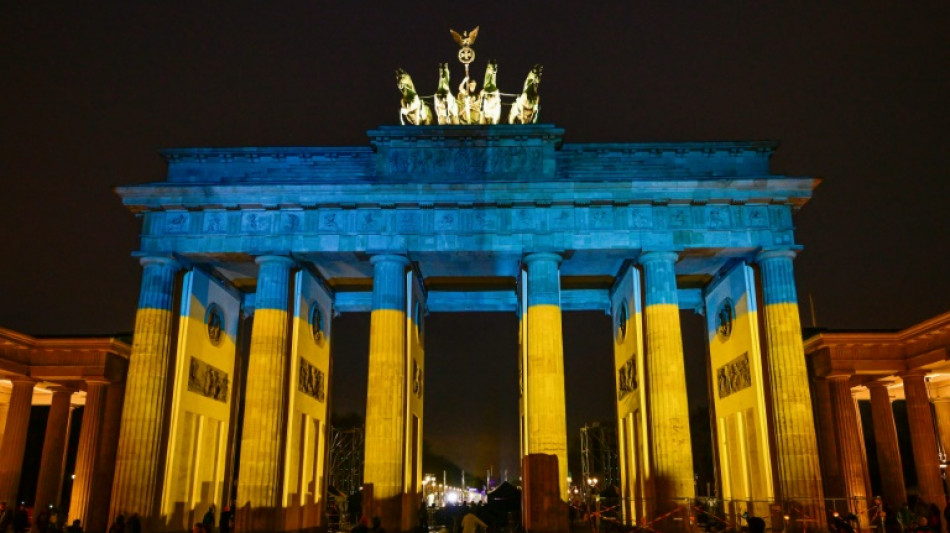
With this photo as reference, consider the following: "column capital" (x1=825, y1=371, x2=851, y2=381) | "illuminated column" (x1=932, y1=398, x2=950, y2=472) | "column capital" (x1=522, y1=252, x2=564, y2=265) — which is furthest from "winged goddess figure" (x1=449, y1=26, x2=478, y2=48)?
"illuminated column" (x1=932, y1=398, x2=950, y2=472)

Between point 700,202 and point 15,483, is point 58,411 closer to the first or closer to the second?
point 15,483

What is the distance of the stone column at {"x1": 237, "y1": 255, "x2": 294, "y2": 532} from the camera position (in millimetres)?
27859

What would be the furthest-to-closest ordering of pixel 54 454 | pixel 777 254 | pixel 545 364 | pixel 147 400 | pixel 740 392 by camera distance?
1. pixel 54 454
2. pixel 740 392
3. pixel 777 254
4. pixel 545 364
5. pixel 147 400

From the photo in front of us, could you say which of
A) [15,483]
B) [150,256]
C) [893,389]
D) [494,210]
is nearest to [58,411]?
[15,483]

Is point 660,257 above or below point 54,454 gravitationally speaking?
above

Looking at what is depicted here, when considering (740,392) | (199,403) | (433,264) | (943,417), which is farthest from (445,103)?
(943,417)

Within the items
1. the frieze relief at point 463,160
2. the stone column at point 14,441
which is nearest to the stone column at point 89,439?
the stone column at point 14,441

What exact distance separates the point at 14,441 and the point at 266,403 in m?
14.8

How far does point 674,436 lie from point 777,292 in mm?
7104

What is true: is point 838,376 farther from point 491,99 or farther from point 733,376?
point 491,99

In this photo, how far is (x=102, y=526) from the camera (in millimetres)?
29922

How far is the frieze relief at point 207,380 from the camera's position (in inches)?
1236

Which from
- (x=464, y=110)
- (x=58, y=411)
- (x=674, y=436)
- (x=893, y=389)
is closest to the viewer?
(x=674, y=436)

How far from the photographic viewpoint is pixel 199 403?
31.9 meters
